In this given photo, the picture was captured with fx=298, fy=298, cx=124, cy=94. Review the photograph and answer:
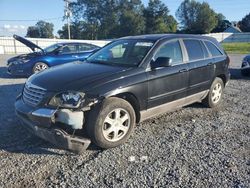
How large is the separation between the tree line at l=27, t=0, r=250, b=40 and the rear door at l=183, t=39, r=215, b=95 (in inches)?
2828

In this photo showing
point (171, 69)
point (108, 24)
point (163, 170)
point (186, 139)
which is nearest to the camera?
point (163, 170)

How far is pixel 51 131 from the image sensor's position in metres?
4.00

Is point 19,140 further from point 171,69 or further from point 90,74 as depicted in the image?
point 171,69

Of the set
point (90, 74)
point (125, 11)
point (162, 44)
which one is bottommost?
point (90, 74)

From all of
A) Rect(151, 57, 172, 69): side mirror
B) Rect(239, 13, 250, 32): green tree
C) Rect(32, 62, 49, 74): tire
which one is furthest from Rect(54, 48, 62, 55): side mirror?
Rect(239, 13, 250, 32): green tree

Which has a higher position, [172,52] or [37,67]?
[172,52]

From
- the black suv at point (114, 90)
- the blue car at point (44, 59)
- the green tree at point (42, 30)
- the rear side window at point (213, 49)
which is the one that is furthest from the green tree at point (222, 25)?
the black suv at point (114, 90)

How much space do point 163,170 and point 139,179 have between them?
0.40 m

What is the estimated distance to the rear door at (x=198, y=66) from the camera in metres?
5.96

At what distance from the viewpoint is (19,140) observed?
15.7ft

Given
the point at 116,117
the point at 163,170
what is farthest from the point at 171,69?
the point at 163,170

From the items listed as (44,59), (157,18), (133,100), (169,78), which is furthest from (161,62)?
(157,18)

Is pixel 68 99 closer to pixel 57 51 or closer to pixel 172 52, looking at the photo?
pixel 172 52

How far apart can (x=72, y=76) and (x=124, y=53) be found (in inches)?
54.1
